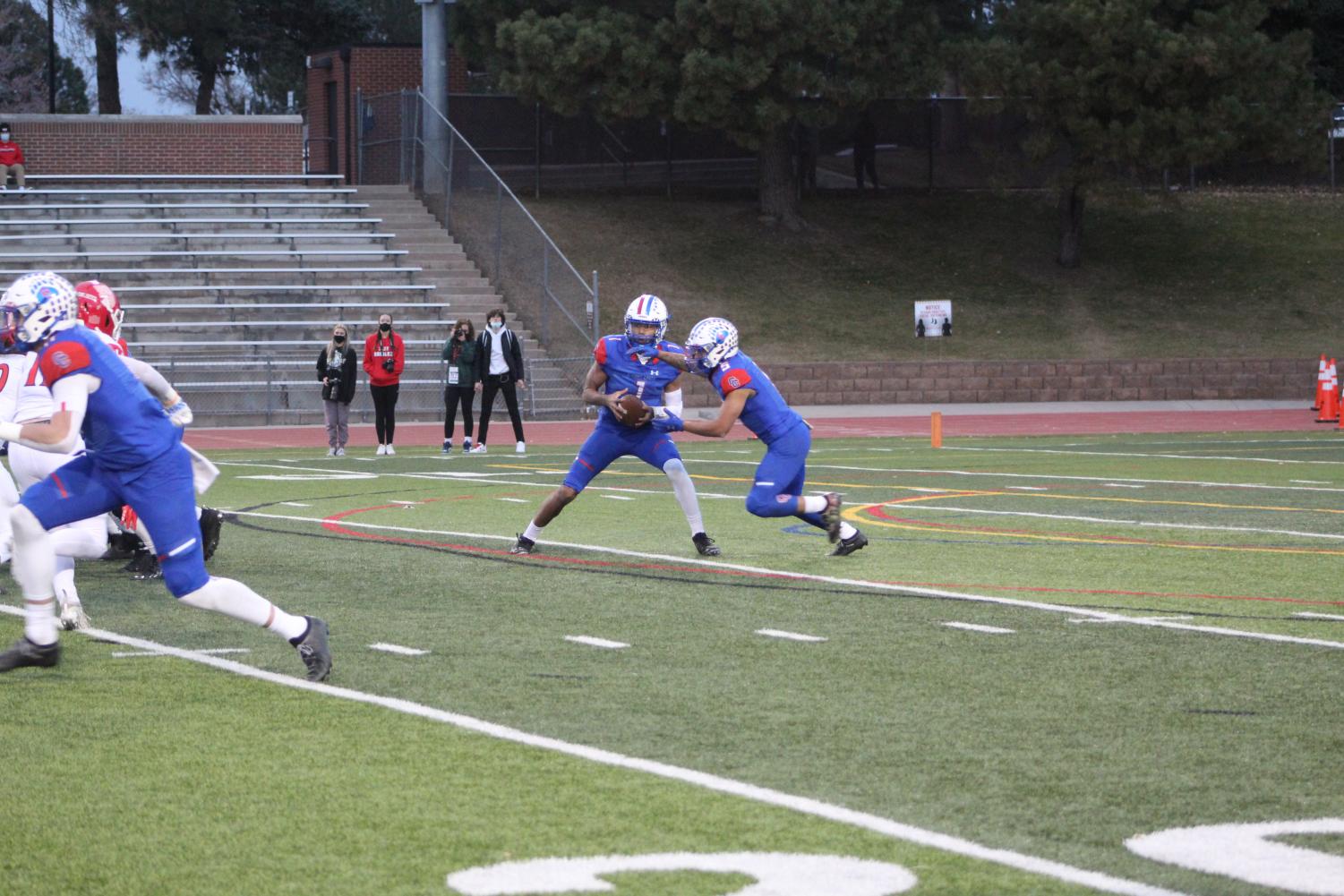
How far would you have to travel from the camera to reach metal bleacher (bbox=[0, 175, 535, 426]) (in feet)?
104

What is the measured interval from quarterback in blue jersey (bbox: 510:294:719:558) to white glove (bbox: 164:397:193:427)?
12.6 feet

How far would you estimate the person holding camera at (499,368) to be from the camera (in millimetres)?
24344

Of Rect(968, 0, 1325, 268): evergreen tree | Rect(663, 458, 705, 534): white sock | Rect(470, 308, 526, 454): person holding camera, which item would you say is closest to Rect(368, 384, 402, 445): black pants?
Rect(470, 308, 526, 454): person holding camera

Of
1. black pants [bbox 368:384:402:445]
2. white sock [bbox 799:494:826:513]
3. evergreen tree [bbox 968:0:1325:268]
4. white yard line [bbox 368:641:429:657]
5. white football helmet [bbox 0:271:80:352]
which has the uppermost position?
evergreen tree [bbox 968:0:1325:268]

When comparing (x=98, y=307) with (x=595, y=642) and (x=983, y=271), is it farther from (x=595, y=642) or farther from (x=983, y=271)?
(x=983, y=271)

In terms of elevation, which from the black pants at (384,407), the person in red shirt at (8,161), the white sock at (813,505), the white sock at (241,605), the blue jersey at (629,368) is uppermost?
the person in red shirt at (8,161)

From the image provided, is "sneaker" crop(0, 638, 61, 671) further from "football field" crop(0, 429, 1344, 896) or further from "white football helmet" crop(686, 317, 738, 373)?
"white football helmet" crop(686, 317, 738, 373)

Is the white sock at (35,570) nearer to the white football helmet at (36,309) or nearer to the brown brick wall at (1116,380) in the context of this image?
the white football helmet at (36,309)

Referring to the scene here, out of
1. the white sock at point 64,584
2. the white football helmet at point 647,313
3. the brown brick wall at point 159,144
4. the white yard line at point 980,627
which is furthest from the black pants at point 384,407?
the brown brick wall at point 159,144

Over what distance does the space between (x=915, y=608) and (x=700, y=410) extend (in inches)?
883

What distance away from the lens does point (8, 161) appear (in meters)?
39.1

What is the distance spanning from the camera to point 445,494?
59.4 feet

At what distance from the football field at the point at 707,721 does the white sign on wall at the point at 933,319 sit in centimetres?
2264

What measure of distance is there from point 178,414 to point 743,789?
4359mm
